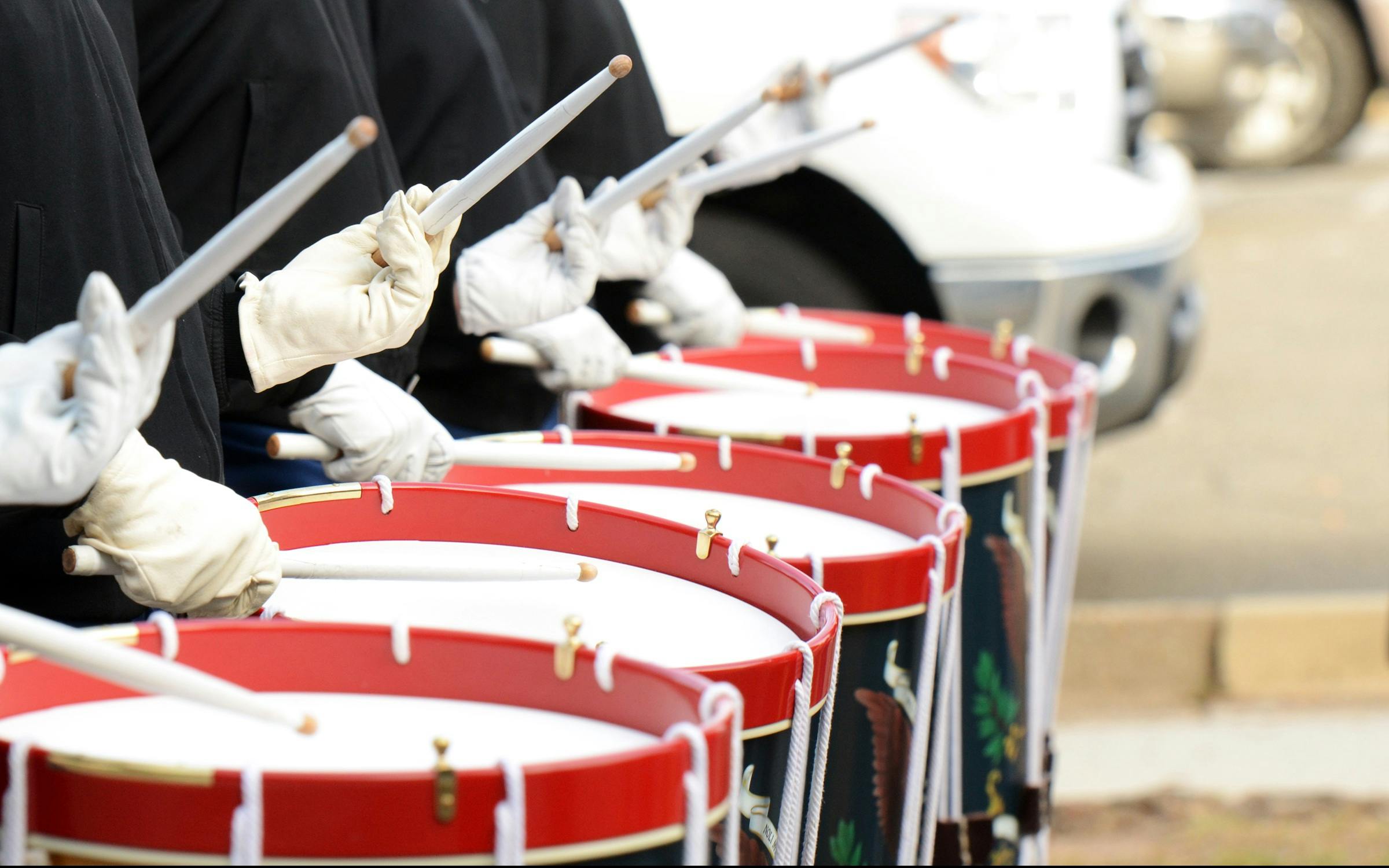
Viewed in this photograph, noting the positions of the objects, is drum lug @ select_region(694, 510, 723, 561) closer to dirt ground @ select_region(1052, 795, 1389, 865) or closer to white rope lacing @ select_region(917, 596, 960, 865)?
white rope lacing @ select_region(917, 596, 960, 865)

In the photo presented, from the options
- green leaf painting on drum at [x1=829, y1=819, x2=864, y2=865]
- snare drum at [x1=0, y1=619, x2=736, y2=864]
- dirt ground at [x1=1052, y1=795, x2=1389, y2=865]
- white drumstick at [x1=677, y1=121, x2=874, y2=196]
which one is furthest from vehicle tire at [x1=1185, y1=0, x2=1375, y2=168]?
snare drum at [x1=0, y1=619, x2=736, y2=864]

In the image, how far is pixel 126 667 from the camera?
3.12ft

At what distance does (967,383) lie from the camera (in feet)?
7.58

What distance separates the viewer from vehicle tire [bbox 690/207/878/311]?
3465mm

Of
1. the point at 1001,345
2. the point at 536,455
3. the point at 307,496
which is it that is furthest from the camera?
the point at 1001,345

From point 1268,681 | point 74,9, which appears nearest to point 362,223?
point 74,9

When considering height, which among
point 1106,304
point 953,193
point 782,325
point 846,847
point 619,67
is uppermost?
point 619,67

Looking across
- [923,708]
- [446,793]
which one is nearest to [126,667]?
[446,793]

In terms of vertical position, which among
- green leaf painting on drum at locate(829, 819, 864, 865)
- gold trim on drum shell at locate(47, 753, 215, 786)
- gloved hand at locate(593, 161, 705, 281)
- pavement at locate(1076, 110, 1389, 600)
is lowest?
pavement at locate(1076, 110, 1389, 600)

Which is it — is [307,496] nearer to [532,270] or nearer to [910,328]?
[532,270]

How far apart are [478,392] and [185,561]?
1181 mm

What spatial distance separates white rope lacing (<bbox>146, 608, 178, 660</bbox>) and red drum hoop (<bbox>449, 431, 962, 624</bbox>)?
0.61 m

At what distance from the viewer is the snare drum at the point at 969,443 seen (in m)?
1.90

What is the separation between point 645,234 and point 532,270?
17.5 inches
